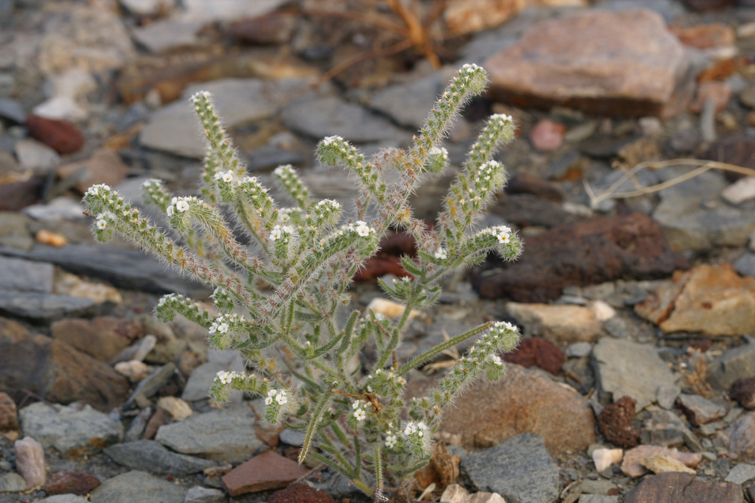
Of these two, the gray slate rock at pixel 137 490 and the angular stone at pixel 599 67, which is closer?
the gray slate rock at pixel 137 490

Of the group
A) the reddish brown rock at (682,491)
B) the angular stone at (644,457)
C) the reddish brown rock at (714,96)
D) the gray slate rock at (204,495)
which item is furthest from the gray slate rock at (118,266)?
the reddish brown rock at (714,96)

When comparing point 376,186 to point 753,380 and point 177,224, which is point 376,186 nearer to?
point 177,224

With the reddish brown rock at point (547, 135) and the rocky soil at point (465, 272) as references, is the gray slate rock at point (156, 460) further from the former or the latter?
the reddish brown rock at point (547, 135)

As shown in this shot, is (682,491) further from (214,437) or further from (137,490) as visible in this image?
(137,490)

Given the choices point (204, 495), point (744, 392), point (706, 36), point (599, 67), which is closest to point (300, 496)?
point (204, 495)

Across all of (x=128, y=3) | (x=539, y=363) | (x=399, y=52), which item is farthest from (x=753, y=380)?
(x=128, y=3)

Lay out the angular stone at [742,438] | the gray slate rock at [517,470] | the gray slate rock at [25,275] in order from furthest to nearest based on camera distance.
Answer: the gray slate rock at [25,275], the angular stone at [742,438], the gray slate rock at [517,470]

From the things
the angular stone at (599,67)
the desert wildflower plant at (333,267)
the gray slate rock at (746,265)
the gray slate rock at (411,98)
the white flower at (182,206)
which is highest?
the white flower at (182,206)
